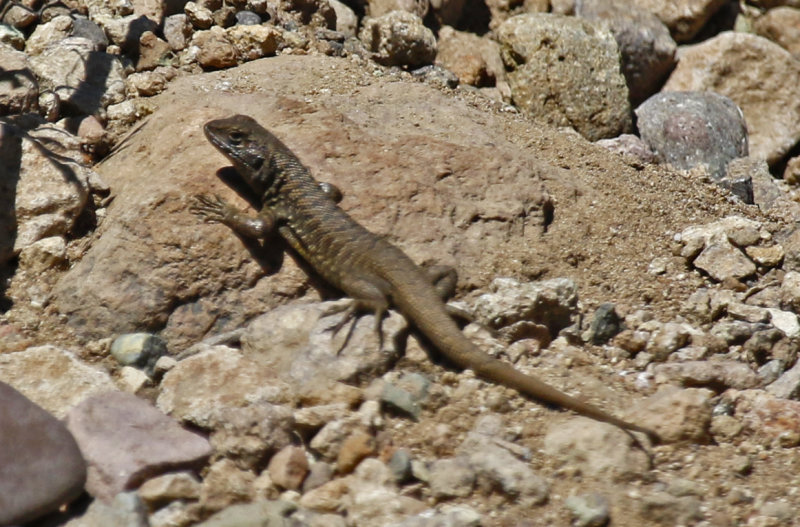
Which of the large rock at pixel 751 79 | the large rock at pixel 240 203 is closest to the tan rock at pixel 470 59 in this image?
the large rock at pixel 240 203

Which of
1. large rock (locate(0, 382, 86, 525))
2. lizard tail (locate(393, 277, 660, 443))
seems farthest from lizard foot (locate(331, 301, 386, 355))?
large rock (locate(0, 382, 86, 525))

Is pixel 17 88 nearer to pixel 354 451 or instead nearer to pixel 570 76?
pixel 354 451

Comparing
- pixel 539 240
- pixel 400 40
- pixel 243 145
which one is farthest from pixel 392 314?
pixel 400 40

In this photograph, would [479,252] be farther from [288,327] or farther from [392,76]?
[392,76]

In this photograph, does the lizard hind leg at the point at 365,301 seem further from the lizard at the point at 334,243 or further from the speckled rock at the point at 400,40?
the speckled rock at the point at 400,40

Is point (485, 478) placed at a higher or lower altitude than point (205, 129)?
lower

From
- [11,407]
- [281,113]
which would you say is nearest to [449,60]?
[281,113]
